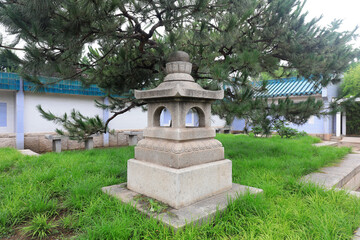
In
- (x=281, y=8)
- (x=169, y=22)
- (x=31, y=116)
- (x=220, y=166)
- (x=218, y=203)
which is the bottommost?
(x=218, y=203)

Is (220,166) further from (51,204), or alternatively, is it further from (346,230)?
(51,204)

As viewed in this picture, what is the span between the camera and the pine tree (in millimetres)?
2551

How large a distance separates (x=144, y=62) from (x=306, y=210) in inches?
137

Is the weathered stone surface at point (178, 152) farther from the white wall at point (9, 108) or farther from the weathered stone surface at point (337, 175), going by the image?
the white wall at point (9, 108)

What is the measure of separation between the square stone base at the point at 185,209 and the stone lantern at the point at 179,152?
0.09m

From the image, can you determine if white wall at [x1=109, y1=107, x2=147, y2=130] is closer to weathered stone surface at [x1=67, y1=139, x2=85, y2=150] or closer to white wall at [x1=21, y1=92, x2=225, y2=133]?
white wall at [x1=21, y1=92, x2=225, y2=133]

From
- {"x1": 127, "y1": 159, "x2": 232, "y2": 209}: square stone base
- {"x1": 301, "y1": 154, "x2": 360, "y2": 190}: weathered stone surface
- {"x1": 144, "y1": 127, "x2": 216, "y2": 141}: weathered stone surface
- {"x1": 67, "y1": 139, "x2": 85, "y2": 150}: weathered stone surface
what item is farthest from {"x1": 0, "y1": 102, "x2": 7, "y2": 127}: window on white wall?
{"x1": 301, "y1": 154, "x2": 360, "y2": 190}: weathered stone surface

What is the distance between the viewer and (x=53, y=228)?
218 cm

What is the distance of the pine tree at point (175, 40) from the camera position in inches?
100

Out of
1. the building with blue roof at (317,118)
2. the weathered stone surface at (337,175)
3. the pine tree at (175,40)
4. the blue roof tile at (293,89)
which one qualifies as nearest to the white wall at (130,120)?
the pine tree at (175,40)

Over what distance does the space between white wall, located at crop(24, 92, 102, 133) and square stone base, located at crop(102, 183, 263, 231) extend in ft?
21.7

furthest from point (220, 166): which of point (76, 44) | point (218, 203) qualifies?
point (76, 44)

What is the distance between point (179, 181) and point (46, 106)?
7.60 metres

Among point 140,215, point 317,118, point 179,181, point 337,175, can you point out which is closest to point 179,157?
point 179,181
